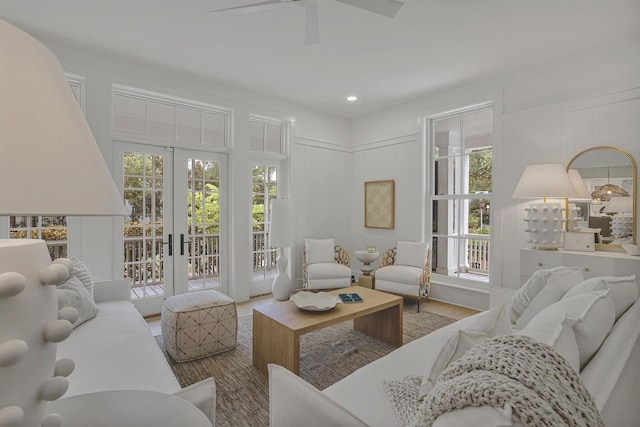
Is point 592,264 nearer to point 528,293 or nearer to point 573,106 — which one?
point 528,293

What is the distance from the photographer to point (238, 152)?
434 cm

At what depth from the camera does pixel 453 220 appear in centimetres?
457

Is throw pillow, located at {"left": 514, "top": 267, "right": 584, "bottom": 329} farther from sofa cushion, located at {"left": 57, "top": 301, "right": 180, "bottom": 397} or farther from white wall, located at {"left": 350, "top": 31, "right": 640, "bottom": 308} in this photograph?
sofa cushion, located at {"left": 57, "top": 301, "right": 180, "bottom": 397}

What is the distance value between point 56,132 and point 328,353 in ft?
8.73

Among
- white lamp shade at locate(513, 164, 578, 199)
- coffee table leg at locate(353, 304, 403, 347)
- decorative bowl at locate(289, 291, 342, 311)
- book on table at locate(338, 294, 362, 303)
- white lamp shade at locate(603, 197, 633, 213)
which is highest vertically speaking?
white lamp shade at locate(513, 164, 578, 199)

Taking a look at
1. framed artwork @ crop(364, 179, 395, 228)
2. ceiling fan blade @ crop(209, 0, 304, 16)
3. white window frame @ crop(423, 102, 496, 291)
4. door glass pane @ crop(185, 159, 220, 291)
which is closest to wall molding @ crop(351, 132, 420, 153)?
white window frame @ crop(423, 102, 496, 291)

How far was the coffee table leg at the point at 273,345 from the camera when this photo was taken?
2.20m

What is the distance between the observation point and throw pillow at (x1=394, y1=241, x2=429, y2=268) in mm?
4352

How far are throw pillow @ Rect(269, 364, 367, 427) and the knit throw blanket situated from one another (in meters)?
0.28

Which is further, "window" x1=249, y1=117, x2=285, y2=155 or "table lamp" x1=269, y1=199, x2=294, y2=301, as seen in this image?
"window" x1=249, y1=117, x2=285, y2=155

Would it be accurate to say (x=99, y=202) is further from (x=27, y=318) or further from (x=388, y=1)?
(x=388, y=1)

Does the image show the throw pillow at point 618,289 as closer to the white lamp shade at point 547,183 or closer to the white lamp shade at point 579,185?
the white lamp shade at point 547,183

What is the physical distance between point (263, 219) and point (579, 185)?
376 cm

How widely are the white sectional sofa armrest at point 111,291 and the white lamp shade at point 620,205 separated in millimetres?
4584
